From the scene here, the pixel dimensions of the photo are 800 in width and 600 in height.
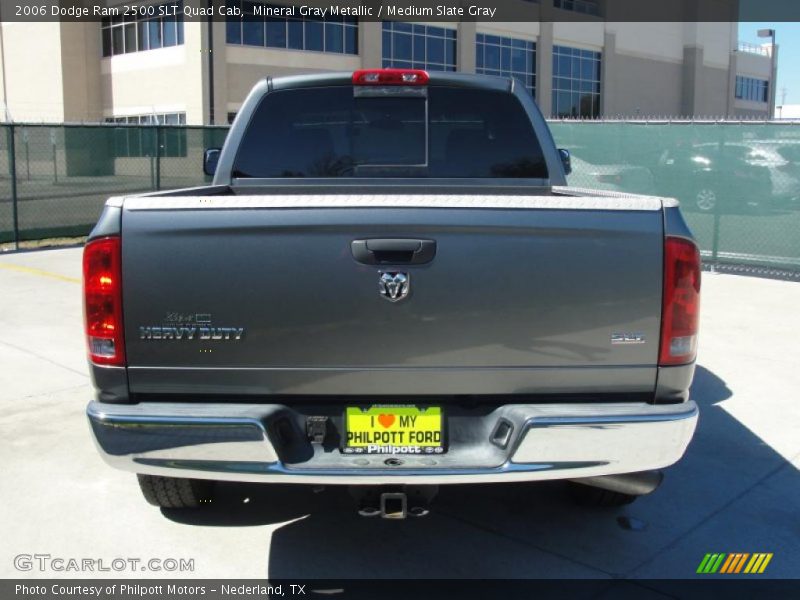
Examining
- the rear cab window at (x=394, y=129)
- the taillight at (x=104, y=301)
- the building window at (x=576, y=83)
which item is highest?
the building window at (x=576, y=83)

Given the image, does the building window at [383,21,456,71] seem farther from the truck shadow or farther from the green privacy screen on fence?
the truck shadow

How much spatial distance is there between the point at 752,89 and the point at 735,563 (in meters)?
69.8

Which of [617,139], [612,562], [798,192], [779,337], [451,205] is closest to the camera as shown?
[451,205]

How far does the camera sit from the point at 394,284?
3154mm

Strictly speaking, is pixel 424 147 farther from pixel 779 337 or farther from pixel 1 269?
pixel 1 269

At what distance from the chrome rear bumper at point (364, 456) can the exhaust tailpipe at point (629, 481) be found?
0.21 metres

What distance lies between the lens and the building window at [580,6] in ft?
154

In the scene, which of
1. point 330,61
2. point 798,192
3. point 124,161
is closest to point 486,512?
point 798,192

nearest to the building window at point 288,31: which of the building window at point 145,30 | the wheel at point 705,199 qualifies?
the building window at point 145,30

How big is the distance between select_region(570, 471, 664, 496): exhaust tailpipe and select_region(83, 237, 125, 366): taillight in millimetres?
1816

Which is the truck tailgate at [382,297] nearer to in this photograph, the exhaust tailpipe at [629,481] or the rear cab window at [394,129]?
the exhaust tailpipe at [629,481]

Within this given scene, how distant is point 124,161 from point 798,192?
37.5 feet

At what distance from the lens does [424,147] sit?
15.8 feet

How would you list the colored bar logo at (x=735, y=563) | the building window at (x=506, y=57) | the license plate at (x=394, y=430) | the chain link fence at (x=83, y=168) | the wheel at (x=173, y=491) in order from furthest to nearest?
the building window at (x=506, y=57) → the chain link fence at (x=83, y=168) → the wheel at (x=173, y=491) → the colored bar logo at (x=735, y=563) → the license plate at (x=394, y=430)
